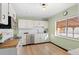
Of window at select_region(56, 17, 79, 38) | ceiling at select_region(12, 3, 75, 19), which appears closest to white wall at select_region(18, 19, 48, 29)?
ceiling at select_region(12, 3, 75, 19)

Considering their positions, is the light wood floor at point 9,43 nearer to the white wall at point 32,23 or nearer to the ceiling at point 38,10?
the white wall at point 32,23

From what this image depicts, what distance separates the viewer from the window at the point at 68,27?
1253mm

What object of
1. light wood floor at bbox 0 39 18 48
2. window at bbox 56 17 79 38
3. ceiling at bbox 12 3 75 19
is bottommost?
light wood floor at bbox 0 39 18 48

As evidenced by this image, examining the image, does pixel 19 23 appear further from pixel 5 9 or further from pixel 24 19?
pixel 5 9

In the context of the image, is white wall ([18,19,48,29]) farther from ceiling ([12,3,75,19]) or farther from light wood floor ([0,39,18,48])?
light wood floor ([0,39,18,48])

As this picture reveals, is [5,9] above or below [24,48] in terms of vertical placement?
above

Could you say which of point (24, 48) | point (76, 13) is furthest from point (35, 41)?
point (76, 13)

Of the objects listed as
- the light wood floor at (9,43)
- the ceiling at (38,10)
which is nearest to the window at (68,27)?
the ceiling at (38,10)

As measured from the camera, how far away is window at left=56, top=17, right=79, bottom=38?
125 centimetres

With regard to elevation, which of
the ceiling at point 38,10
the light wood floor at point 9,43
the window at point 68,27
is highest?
the ceiling at point 38,10

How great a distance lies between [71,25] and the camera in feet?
4.25

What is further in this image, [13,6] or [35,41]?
[35,41]

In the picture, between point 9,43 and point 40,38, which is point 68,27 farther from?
point 9,43

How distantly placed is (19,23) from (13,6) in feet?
0.87
